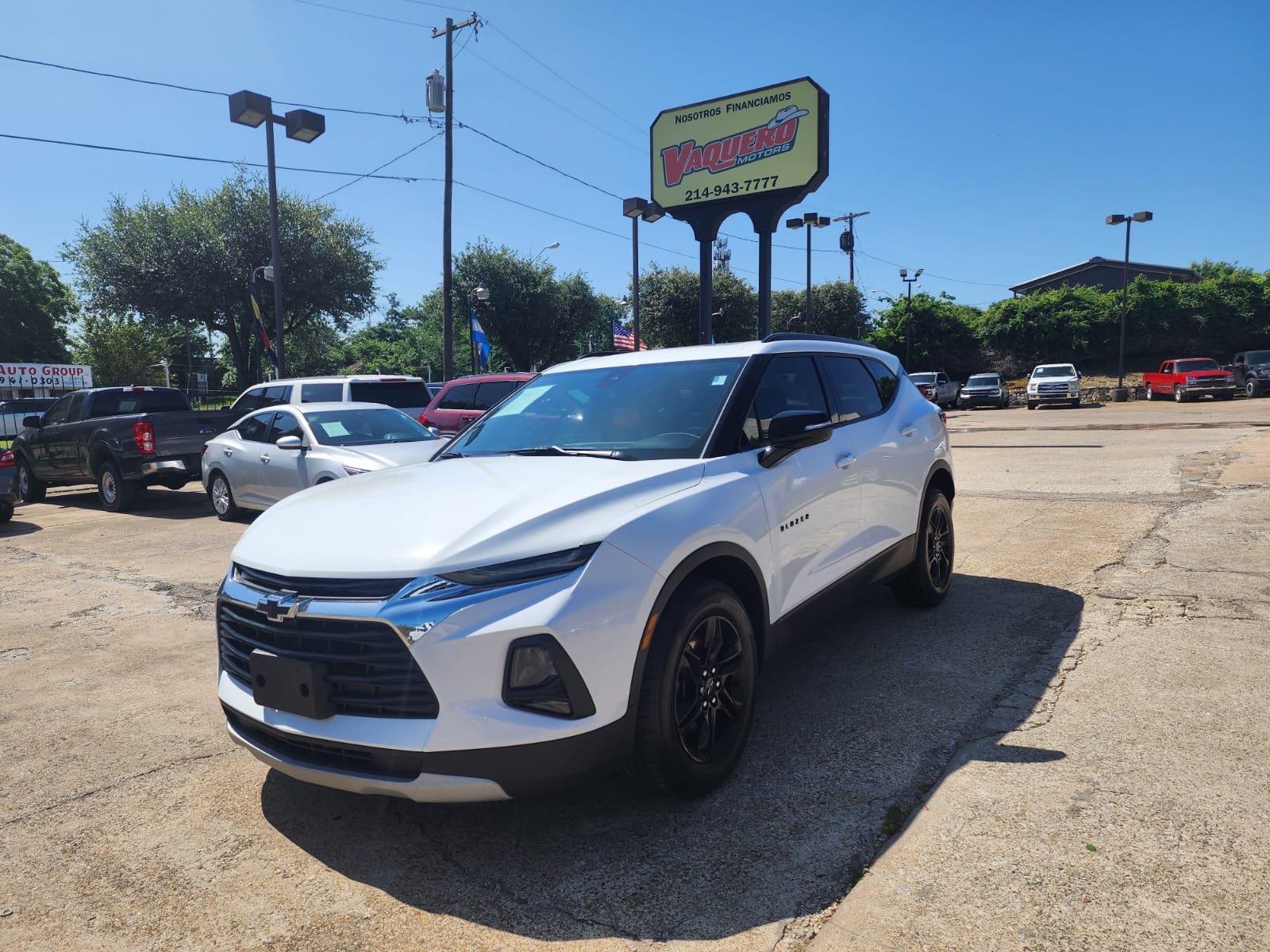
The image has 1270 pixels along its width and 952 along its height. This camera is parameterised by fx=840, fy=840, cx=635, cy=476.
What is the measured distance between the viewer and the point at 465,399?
14711 millimetres

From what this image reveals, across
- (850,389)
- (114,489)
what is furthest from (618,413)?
(114,489)

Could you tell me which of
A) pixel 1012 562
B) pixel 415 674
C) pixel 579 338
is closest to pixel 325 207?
pixel 579 338

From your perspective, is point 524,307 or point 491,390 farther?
point 524,307

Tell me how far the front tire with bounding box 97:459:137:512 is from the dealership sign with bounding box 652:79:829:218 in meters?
15.7

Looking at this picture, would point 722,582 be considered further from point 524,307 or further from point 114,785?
point 524,307

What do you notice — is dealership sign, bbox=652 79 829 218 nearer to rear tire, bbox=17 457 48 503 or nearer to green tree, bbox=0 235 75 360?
rear tire, bbox=17 457 48 503

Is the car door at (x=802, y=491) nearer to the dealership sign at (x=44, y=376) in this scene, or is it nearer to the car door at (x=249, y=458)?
the car door at (x=249, y=458)

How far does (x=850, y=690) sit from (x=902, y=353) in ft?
161

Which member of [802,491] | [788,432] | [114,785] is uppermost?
[788,432]

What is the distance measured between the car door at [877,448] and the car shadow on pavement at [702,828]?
0.60 m

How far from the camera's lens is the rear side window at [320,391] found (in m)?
12.3

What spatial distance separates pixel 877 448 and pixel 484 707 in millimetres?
2924

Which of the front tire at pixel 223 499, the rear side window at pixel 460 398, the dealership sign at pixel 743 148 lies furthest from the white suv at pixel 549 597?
the dealership sign at pixel 743 148

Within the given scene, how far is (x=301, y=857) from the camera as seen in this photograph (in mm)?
2803
